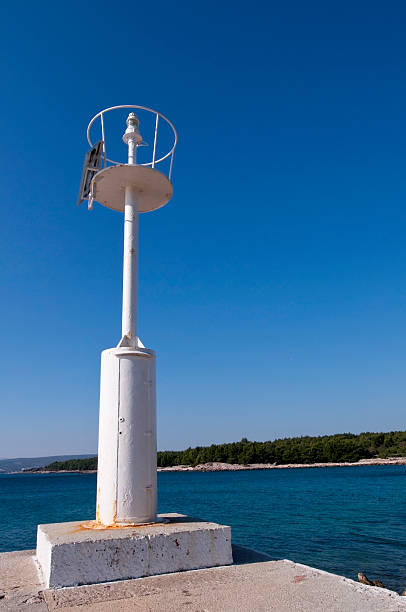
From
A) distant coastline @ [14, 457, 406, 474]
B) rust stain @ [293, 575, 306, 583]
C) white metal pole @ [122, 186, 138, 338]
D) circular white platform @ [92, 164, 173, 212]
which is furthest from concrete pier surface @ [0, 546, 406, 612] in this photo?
distant coastline @ [14, 457, 406, 474]

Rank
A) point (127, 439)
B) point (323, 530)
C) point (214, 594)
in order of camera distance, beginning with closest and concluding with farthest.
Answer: point (214, 594) < point (127, 439) < point (323, 530)

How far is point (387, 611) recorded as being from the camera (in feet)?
17.5

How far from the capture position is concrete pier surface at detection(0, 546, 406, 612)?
552 cm

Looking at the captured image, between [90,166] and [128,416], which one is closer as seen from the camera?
[128,416]

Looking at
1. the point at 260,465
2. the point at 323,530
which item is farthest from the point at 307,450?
the point at 323,530

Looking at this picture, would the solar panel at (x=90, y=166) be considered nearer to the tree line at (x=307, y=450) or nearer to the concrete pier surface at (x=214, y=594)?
the concrete pier surface at (x=214, y=594)

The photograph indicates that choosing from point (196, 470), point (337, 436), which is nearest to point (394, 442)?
point (337, 436)

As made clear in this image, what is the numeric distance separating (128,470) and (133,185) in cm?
536

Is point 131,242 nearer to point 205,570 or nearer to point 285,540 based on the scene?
point 205,570

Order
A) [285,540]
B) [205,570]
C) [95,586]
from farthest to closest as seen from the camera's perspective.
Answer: [285,540]
[205,570]
[95,586]

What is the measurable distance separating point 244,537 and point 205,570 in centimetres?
1551

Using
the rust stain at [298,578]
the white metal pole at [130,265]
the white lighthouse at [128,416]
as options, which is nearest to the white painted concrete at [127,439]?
the white lighthouse at [128,416]

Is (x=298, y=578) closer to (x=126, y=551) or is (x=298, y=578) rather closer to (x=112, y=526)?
(x=126, y=551)

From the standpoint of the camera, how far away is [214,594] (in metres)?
5.97
